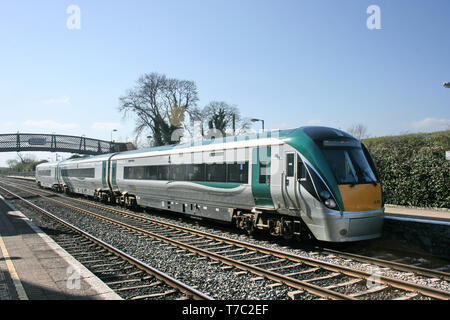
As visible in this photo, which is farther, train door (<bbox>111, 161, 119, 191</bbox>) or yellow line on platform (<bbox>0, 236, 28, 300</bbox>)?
train door (<bbox>111, 161, 119, 191</bbox>)

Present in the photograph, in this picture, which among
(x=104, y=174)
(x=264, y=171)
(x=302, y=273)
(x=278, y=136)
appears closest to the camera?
(x=302, y=273)

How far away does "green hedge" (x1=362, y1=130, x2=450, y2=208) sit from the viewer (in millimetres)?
15094

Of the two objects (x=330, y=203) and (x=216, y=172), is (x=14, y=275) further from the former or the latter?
(x=330, y=203)

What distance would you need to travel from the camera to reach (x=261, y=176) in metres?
10.0

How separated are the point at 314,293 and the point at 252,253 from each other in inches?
121

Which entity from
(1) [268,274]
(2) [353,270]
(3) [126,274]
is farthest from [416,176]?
(3) [126,274]

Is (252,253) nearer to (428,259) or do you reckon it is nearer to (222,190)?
(222,190)

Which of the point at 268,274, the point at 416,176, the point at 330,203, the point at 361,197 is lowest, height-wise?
the point at 268,274

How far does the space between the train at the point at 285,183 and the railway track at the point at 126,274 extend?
371 cm

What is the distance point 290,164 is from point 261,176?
111 cm

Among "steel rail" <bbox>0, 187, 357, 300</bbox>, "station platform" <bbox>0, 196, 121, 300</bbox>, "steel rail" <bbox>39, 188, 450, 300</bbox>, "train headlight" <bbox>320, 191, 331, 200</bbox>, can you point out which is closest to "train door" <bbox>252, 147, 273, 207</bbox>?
"steel rail" <bbox>39, 188, 450, 300</bbox>

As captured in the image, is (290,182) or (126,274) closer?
(126,274)

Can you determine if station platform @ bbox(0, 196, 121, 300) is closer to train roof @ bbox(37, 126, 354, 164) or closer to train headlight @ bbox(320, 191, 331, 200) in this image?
train headlight @ bbox(320, 191, 331, 200)

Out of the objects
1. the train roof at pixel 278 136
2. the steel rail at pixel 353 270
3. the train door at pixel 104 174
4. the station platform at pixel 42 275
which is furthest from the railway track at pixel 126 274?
the train door at pixel 104 174
